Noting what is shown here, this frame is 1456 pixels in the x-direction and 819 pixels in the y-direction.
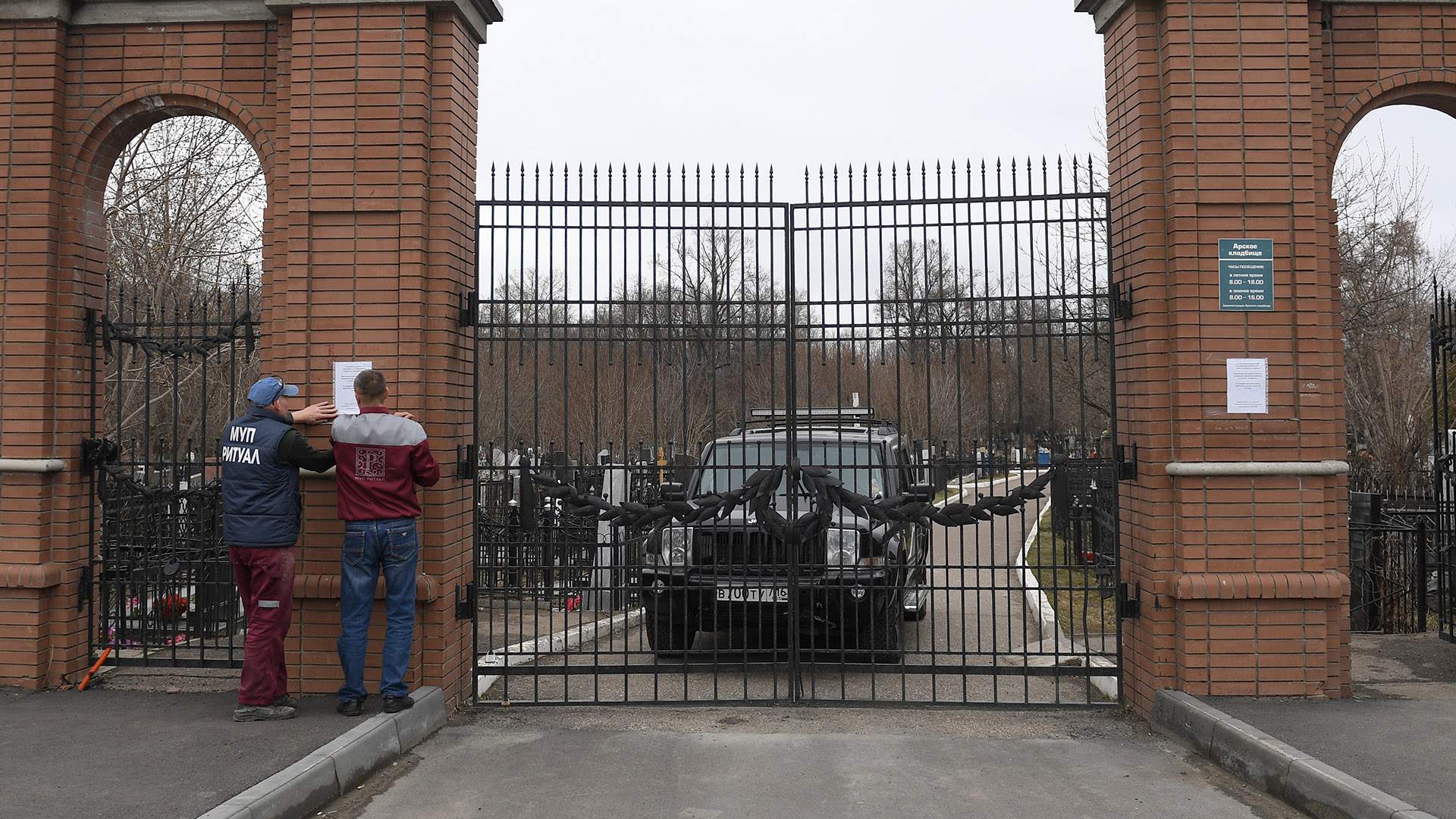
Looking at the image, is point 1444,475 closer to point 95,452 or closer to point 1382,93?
point 1382,93

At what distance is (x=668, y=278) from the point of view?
6.22 meters

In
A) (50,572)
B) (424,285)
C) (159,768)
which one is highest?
(424,285)

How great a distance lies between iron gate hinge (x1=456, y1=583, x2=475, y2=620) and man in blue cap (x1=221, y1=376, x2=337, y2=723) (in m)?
1.05

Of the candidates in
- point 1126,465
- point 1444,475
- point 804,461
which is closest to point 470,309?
point 804,461

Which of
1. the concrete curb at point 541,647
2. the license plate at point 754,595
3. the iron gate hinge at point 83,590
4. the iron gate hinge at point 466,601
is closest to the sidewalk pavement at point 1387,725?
the license plate at point 754,595

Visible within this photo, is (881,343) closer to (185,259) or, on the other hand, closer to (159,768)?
(159,768)

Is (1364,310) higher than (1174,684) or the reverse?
higher

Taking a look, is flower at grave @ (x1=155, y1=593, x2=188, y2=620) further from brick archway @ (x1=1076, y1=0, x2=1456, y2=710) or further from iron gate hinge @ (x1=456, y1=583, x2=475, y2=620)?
brick archway @ (x1=1076, y1=0, x2=1456, y2=710)

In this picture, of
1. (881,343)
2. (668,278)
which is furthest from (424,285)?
(881,343)

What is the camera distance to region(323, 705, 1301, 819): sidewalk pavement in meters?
4.66

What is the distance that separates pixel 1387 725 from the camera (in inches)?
209

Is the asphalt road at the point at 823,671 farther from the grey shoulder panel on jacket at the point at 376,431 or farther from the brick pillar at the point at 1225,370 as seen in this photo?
the grey shoulder panel on jacket at the point at 376,431

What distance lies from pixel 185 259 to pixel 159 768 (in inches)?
516

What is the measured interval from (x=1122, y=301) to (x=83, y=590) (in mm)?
6991
